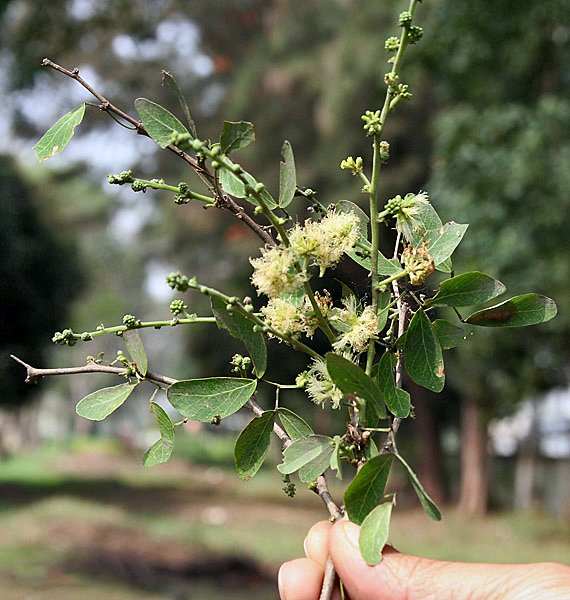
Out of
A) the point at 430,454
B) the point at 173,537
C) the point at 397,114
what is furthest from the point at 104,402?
the point at 430,454

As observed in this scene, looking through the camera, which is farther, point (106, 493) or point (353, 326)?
point (106, 493)

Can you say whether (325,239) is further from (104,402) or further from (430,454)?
(430,454)

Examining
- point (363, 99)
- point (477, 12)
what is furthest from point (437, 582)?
point (363, 99)

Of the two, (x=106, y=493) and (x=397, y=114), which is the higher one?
(x=397, y=114)

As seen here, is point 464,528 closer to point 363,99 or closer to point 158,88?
point 363,99

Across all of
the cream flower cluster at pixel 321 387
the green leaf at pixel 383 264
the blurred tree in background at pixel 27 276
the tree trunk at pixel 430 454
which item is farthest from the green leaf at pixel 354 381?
the tree trunk at pixel 430 454

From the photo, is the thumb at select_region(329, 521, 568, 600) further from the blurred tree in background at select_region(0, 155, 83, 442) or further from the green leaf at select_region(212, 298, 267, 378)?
the blurred tree in background at select_region(0, 155, 83, 442)
